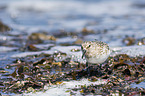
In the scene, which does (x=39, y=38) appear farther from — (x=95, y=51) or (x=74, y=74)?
(x=95, y=51)

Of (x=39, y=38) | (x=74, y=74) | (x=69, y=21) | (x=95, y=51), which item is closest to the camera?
(x=95, y=51)

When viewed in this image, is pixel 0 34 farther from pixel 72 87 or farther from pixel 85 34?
pixel 72 87

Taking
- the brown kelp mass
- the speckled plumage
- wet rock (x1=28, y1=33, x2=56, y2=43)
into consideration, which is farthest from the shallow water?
the speckled plumage

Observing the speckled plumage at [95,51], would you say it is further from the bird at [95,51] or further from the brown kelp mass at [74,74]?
the brown kelp mass at [74,74]

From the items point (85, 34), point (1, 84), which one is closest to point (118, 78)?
point (1, 84)

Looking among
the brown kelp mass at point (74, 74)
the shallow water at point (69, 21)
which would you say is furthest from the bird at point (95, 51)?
the shallow water at point (69, 21)

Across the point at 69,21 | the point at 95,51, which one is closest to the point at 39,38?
the point at 69,21
